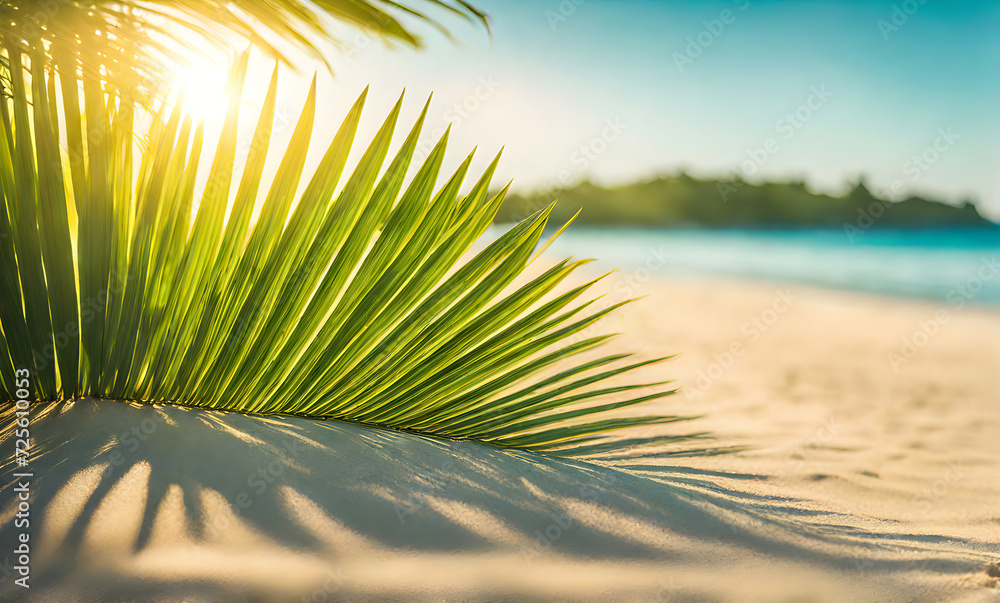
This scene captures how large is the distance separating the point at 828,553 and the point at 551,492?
1.92 feet

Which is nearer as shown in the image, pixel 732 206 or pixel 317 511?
pixel 317 511

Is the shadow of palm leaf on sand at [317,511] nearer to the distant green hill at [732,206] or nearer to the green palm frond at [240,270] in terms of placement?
the green palm frond at [240,270]

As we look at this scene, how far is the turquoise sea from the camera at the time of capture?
11336mm

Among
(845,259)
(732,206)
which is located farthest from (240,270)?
(732,206)

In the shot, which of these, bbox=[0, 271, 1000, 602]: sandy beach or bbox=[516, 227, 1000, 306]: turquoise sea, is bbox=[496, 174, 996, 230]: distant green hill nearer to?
bbox=[516, 227, 1000, 306]: turquoise sea

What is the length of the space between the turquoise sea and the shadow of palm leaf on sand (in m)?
6.13

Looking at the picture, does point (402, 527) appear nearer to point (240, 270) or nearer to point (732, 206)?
point (240, 270)

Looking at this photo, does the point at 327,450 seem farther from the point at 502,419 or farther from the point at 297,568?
the point at 502,419

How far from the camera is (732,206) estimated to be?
3516 cm

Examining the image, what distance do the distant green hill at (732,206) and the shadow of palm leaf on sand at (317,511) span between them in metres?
25.6

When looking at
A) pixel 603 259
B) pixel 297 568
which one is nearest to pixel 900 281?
pixel 603 259

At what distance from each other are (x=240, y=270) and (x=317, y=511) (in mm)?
517

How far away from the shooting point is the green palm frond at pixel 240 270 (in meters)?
1.07

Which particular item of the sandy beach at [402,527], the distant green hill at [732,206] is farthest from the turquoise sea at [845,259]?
the sandy beach at [402,527]
